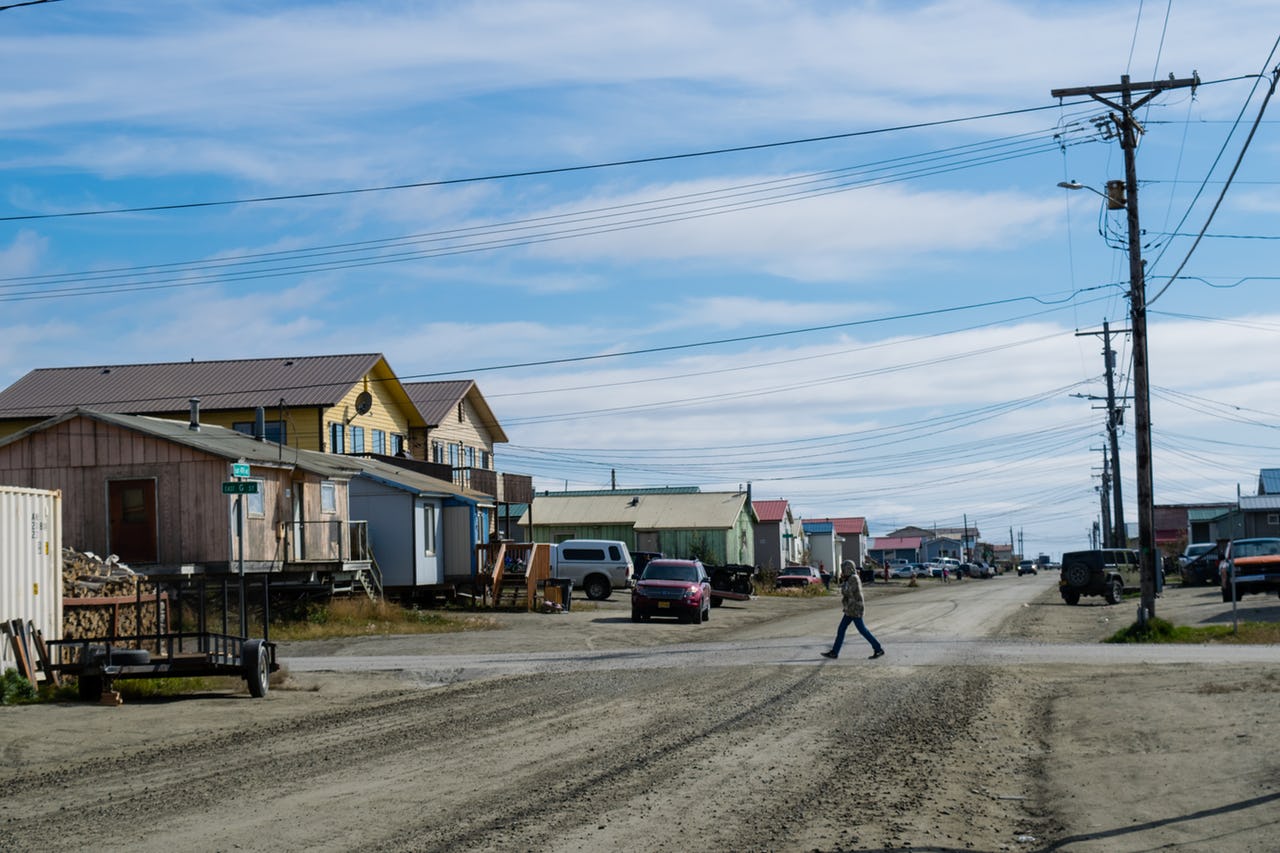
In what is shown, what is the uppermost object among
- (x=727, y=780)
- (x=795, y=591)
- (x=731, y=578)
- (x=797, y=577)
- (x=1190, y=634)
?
(x=727, y=780)

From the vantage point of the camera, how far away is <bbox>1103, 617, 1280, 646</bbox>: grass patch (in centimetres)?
2466

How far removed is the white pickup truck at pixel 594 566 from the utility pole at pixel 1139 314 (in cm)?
2271

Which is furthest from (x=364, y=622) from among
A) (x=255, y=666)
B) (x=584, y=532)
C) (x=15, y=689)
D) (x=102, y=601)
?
(x=584, y=532)

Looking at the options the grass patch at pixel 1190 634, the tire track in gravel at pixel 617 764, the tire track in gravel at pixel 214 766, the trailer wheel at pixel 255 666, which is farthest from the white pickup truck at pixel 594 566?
the tire track in gravel at pixel 214 766

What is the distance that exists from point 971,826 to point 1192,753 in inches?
142

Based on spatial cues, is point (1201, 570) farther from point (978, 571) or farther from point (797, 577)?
point (978, 571)

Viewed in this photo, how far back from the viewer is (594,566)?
4788cm

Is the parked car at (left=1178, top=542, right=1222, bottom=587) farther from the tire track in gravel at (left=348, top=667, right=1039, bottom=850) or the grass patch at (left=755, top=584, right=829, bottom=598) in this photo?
the tire track in gravel at (left=348, top=667, right=1039, bottom=850)

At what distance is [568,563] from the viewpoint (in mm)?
48062

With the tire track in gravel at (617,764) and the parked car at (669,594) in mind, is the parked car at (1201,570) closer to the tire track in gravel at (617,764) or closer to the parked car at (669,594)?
the parked car at (669,594)

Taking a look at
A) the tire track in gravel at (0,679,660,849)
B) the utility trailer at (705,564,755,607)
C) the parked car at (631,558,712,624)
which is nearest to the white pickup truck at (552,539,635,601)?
the utility trailer at (705,564,755,607)

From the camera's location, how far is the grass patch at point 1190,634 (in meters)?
24.7

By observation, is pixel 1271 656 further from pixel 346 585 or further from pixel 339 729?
pixel 346 585

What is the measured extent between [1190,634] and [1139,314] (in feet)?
22.0
